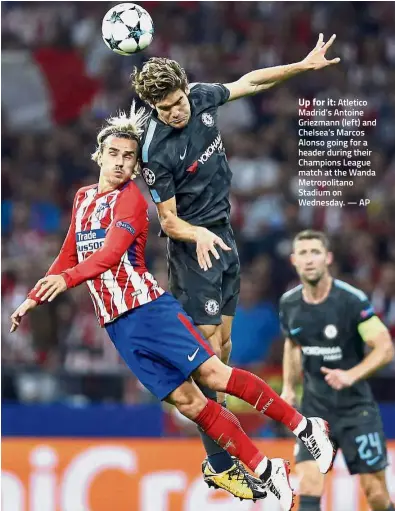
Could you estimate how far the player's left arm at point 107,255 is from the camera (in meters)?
5.61

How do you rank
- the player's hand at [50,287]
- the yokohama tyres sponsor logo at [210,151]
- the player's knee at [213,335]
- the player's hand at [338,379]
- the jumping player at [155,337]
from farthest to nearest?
the player's hand at [338,379], the player's knee at [213,335], the yokohama tyres sponsor logo at [210,151], the jumping player at [155,337], the player's hand at [50,287]

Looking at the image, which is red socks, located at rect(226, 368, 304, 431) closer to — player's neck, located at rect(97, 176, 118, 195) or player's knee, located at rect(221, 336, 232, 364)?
player's knee, located at rect(221, 336, 232, 364)

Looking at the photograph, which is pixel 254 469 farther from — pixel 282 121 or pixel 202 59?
pixel 202 59

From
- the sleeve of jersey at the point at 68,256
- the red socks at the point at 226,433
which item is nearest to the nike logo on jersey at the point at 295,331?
→ the red socks at the point at 226,433

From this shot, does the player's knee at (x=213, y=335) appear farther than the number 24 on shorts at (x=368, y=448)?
No

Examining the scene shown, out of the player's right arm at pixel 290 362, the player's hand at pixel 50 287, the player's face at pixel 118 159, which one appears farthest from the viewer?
the player's right arm at pixel 290 362

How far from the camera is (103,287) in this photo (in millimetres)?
6125

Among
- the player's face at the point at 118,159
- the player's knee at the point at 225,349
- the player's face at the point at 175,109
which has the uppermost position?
the player's face at the point at 175,109

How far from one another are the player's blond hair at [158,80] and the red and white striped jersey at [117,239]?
0.51 meters

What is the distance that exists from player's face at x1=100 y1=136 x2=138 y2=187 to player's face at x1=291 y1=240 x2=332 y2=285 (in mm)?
1880

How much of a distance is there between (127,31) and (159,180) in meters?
0.91

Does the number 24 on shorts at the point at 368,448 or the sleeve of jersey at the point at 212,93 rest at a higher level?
the sleeve of jersey at the point at 212,93

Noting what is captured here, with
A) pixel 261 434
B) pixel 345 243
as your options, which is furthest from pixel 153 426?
pixel 345 243

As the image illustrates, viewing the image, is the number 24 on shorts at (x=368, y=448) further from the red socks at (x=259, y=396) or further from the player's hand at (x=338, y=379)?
the red socks at (x=259, y=396)
